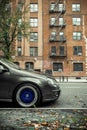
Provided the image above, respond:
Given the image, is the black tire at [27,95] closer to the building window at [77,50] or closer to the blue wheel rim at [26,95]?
the blue wheel rim at [26,95]

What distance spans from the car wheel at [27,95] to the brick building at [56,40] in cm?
5083

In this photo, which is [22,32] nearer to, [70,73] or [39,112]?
[70,73]

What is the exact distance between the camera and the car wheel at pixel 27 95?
27.7 ft

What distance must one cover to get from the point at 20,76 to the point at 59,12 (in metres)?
53.9

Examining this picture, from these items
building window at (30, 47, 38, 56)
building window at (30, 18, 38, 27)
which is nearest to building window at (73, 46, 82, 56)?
building window at (30, 47, 38, 56)

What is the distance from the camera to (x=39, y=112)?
23.6ft

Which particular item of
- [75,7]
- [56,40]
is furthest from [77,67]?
[75,7]

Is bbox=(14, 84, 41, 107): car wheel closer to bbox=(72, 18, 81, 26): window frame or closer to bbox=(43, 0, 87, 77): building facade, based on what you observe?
bbox=(43, 0, 87, 77): building facade

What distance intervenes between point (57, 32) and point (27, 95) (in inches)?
2079

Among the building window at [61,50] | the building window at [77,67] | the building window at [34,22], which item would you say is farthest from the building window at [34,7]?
the building window at [77,67]

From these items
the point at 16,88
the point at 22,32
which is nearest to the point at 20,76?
the point at 16,88

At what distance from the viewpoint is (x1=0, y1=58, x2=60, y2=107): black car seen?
846 centimetres

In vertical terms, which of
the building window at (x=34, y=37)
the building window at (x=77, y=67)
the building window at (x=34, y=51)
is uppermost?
the building window at (x=34, y=37)

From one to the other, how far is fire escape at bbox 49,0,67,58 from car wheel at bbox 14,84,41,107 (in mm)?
51388
